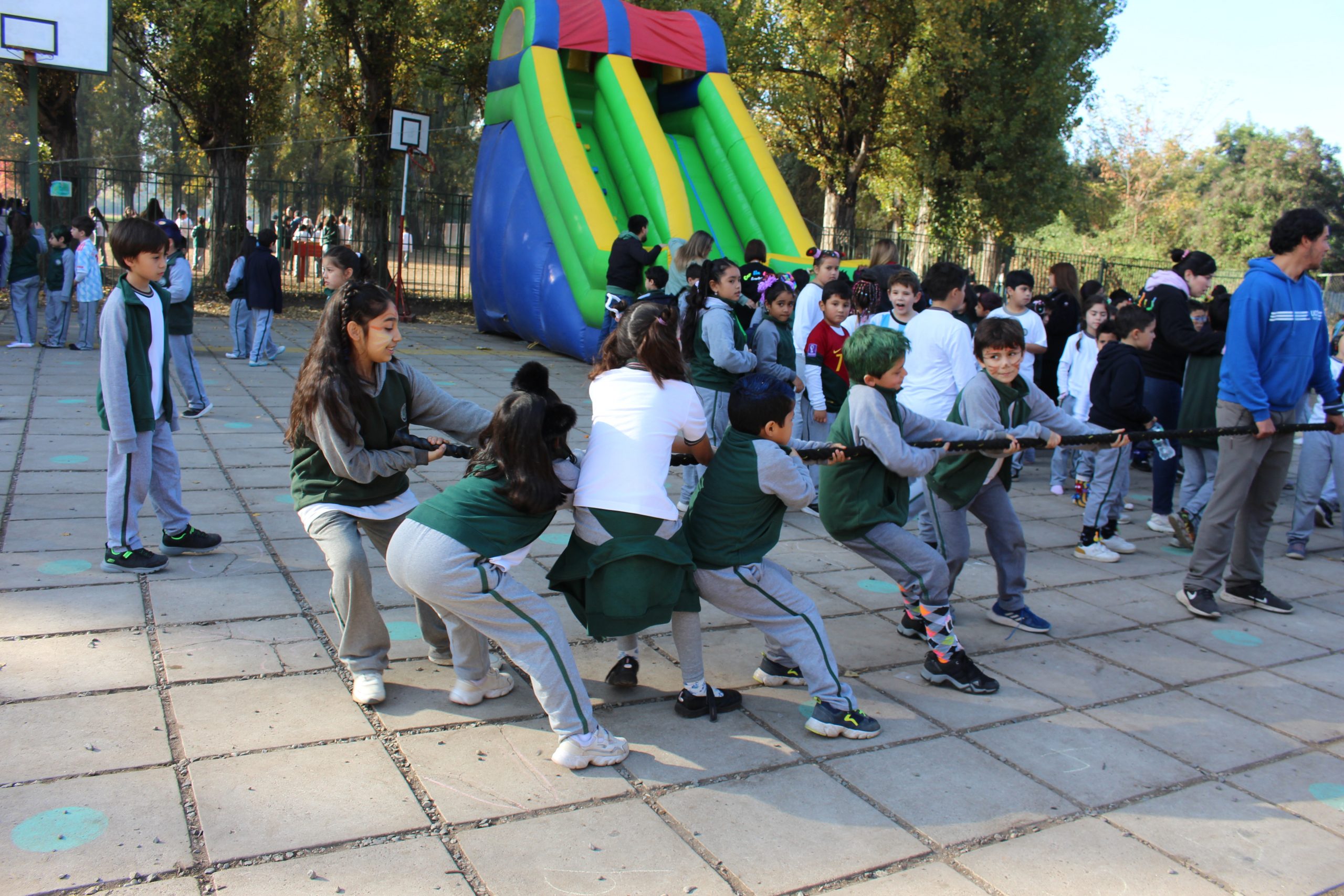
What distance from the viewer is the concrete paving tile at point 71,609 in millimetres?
3893

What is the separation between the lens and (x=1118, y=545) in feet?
20.1

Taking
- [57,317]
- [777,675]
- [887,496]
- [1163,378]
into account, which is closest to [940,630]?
[887,496]

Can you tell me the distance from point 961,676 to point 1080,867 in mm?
1165

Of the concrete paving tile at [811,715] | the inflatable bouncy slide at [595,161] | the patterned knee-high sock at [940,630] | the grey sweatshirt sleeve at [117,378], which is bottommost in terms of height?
the concrete paving tile at [811,715]

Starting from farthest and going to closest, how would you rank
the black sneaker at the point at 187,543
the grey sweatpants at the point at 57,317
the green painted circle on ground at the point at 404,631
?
the grey sweatpants at the point at 57,317, the black sneaker at the point at 187,543, the green painted circle on ground at the point at 404,631

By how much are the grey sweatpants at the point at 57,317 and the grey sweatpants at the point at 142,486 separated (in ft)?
25.4

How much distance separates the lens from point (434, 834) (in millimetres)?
2723

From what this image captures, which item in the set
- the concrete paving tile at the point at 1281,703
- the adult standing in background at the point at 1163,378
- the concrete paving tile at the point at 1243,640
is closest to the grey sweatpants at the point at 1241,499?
the concrete paving tile at the point at 1243,640

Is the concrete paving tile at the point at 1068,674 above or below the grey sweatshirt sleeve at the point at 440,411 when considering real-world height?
below

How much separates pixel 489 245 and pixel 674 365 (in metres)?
10.5

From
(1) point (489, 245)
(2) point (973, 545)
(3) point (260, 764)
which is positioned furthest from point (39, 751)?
(1) point (489, 245)

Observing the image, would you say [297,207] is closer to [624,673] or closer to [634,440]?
[624,673]

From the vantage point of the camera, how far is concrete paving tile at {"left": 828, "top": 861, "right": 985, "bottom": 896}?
2.61m

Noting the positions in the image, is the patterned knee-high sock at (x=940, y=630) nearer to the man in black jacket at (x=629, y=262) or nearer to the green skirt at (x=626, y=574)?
the green skirt at (x=626, y=574)
